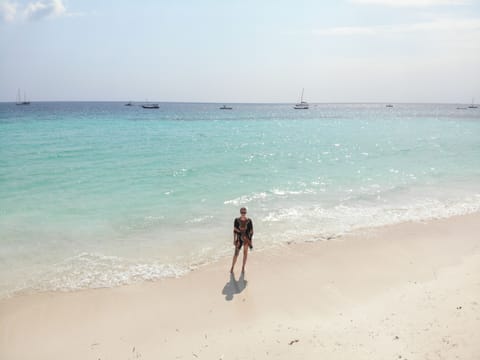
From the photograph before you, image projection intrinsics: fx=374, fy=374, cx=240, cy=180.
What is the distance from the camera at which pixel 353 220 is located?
44.0 ft

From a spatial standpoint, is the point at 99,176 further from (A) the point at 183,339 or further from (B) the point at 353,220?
(A) the point at 183,339

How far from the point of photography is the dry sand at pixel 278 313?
6359 millimetres

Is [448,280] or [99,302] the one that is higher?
[448,280]

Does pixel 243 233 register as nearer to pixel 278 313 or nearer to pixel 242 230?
pixel 242 230

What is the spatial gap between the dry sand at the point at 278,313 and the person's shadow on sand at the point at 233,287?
1.6 inches

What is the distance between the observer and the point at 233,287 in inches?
343

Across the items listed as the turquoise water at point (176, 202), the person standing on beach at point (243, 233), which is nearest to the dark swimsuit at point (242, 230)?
the person standing on beach at point (243, 233)

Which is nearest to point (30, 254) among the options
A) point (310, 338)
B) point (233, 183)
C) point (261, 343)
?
point (261, 343)

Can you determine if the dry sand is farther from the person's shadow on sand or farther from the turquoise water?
the turquoise water

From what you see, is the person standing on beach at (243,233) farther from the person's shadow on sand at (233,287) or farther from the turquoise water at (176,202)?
the turquoise water at (176,202)

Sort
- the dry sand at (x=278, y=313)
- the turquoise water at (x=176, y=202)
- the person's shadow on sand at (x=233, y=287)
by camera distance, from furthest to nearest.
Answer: the turquoise water at (x=176, y=202)
the person's shadow on sand at (x=233, y=287)
the dry sand at (x=278, y=313)

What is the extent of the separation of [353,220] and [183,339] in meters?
8.48

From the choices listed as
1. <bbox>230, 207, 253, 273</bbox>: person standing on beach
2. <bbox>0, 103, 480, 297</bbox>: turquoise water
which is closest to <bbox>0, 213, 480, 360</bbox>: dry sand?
<bbox>230, 207, 253, 273</bbox>: person standing on beach

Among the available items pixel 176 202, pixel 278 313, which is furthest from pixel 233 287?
pixel 176 202
